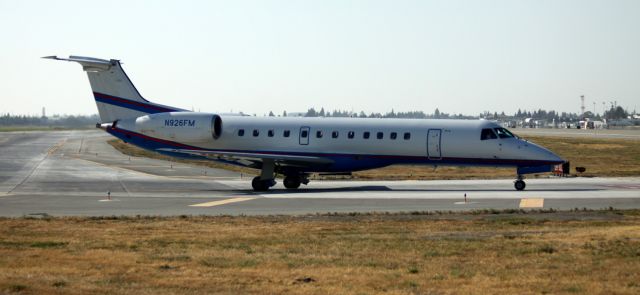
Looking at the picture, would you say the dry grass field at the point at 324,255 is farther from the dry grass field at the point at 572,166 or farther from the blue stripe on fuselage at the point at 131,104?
the dry grass field at the point at 572,166

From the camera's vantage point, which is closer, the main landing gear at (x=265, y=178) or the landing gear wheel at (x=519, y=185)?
the landing gear wheel at (x=519, y=185)

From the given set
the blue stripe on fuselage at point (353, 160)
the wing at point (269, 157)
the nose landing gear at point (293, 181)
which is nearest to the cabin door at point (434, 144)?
the blue stripe on fuselage at point (353, 160)

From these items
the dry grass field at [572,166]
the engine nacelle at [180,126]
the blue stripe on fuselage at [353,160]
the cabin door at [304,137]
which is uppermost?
the engine nacelle at [180,126]

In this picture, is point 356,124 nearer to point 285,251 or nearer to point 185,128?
point 185,128

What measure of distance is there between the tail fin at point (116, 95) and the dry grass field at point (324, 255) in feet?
51.1

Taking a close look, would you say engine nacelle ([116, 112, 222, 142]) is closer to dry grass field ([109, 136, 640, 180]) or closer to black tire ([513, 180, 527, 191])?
dry grass field ([109, 136, 640, 180])

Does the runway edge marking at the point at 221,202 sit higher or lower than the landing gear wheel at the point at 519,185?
lower

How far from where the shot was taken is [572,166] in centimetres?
5381

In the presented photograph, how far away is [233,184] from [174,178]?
4556 millimetres

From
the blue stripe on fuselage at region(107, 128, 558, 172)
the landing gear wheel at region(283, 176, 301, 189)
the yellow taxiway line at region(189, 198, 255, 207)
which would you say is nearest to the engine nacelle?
the blue stripe on fuselage at region(107, 128, 558, 172)

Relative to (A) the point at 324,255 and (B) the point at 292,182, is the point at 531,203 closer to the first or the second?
(B) the point at 292,182

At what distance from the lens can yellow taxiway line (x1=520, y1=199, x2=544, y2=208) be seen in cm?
2930

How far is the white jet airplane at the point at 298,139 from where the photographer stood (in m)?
36.4

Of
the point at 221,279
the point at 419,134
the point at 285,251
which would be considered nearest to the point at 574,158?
the point at 419,134
